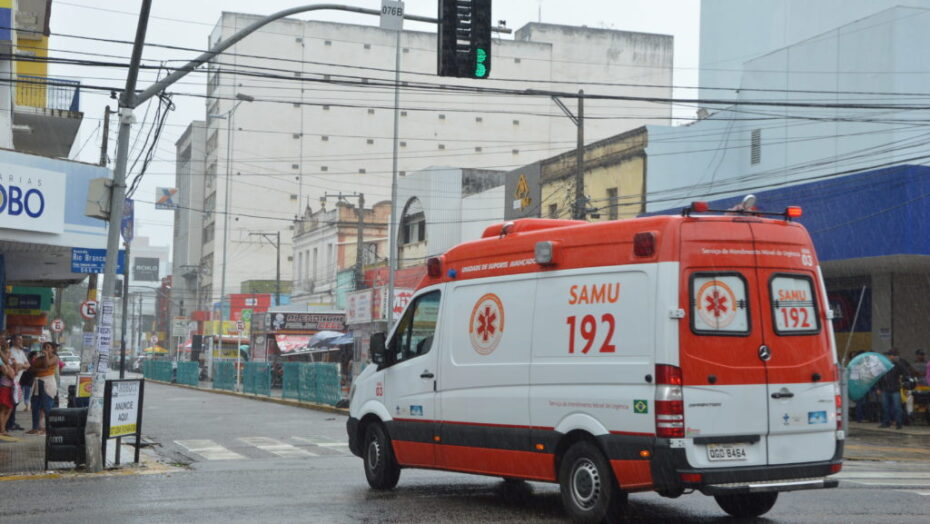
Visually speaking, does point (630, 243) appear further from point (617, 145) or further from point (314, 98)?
point (314, 98)

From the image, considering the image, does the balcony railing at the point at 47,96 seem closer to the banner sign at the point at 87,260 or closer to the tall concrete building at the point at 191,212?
the banner sign at the point at 87,260

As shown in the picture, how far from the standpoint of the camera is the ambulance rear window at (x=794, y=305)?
9367mm

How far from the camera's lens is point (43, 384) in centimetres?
2180

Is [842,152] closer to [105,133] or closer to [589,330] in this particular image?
[105,133]

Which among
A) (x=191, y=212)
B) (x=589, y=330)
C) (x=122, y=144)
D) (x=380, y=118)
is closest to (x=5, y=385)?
(x=122, y=144)

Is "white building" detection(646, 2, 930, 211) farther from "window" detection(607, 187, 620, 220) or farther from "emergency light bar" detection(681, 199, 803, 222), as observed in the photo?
"emergency light bar" detection(681, 199, 803, 222)

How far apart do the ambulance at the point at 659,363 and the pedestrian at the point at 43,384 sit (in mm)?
13420

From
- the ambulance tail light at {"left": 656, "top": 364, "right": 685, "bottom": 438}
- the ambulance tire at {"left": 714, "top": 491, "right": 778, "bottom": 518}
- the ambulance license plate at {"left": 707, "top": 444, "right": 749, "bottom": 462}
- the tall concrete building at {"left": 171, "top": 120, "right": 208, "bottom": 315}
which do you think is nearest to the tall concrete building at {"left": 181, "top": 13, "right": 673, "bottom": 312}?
the tall concrete building at {"left": 171, "top": 120, "right": 208, "bottom": 315}

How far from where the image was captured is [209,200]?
100062 mm

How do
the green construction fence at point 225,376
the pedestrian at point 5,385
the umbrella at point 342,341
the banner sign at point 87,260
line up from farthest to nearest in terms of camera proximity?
1. the umbrella at point 342,341
2. the green construction fence at point 225,376
3. the banner sign at point 87,260
4. the pedestrian at point 5,385

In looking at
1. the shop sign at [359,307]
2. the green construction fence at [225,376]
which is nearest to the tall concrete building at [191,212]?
the green construction fence at [225,376]

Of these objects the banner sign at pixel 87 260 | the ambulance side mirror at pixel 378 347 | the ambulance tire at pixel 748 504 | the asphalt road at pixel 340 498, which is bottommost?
the asphalt road at pixel 340 498

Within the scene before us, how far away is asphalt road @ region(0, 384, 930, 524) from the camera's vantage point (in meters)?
10.3

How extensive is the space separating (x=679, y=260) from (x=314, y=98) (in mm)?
82599
